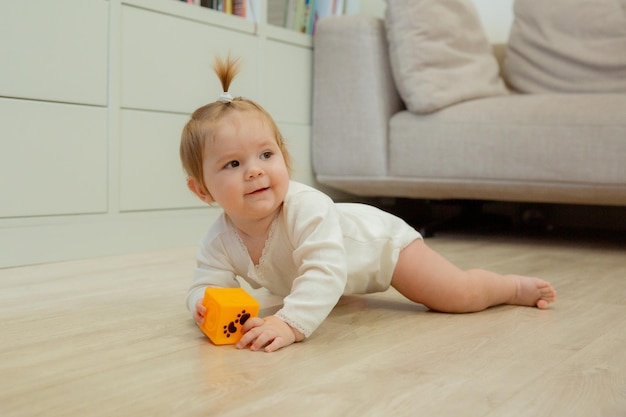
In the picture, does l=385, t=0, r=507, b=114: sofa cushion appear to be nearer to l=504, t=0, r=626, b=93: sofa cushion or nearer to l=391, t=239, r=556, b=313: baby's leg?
l=504, t=0, r=626, b=93: sofa cushion

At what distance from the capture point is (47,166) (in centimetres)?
188

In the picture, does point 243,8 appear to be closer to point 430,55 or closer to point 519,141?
point 430,55

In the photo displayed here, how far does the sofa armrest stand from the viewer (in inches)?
101

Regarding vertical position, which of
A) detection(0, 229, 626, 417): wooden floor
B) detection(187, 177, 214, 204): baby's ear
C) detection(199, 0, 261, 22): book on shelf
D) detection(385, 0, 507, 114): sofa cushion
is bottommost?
detection(0, 229, 626, 417): wooden floor

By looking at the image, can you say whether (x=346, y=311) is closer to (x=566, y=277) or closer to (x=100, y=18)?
(x=566, y=277)

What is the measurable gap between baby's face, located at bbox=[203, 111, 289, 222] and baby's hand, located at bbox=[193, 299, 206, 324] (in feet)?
0.52

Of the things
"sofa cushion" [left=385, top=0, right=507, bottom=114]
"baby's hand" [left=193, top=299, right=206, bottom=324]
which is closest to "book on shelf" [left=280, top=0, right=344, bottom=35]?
"sofa cushion" [left=385, top=0, right=507, bottom=114]

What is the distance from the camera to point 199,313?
3.77 ft

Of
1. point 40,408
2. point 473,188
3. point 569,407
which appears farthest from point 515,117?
point 40,408

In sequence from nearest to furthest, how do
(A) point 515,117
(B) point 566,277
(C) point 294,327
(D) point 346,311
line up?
1. (C) point 294,327
2. (D) point 346,311
3. (B) point 566,277
4. (A) point 515,117

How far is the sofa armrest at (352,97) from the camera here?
2.55 meters

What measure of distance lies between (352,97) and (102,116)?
95cm

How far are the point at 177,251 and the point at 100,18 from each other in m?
0.69

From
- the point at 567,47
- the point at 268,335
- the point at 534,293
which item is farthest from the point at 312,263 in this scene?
the point at 567,47
